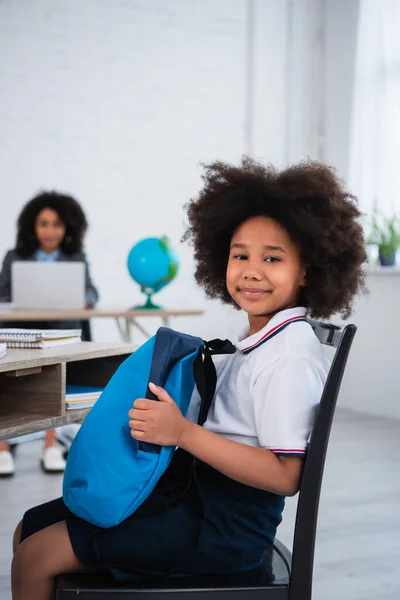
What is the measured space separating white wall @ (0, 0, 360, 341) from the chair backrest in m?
3.73

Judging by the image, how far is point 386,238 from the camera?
4590 millimetres

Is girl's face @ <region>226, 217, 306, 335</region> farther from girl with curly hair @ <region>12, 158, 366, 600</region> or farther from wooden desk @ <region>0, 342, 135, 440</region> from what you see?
wooden desk @ <region>0, 342, 135, 440</region>

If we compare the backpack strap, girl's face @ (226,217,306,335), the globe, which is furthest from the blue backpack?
the globe

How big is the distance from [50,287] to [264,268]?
88.7 inches

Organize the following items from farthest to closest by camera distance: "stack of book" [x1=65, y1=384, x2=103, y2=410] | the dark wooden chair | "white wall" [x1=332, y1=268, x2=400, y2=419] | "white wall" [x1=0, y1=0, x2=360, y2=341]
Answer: "white wall" [x1=0, y1=0, x2=360, y2=341], "white wall" [x1=332, y1=268, x2=400, y2=419], "stack of book" [x1=65, y1=384, x2=103, y2=410], the dark wooden chair

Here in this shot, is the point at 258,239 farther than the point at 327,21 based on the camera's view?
No

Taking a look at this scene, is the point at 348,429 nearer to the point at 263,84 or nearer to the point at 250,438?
the point at 263,84

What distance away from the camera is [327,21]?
5363 mm

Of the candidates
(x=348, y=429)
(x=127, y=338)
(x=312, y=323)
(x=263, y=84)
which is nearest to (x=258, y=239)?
(x=312, y=323)

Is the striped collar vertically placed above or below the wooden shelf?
above

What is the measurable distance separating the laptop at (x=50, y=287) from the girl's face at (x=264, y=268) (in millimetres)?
2134

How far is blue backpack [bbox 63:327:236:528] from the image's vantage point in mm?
1035

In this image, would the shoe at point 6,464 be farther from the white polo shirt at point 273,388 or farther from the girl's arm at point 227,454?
the girl's arm at point 227,454

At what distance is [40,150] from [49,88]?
412 millimetres
